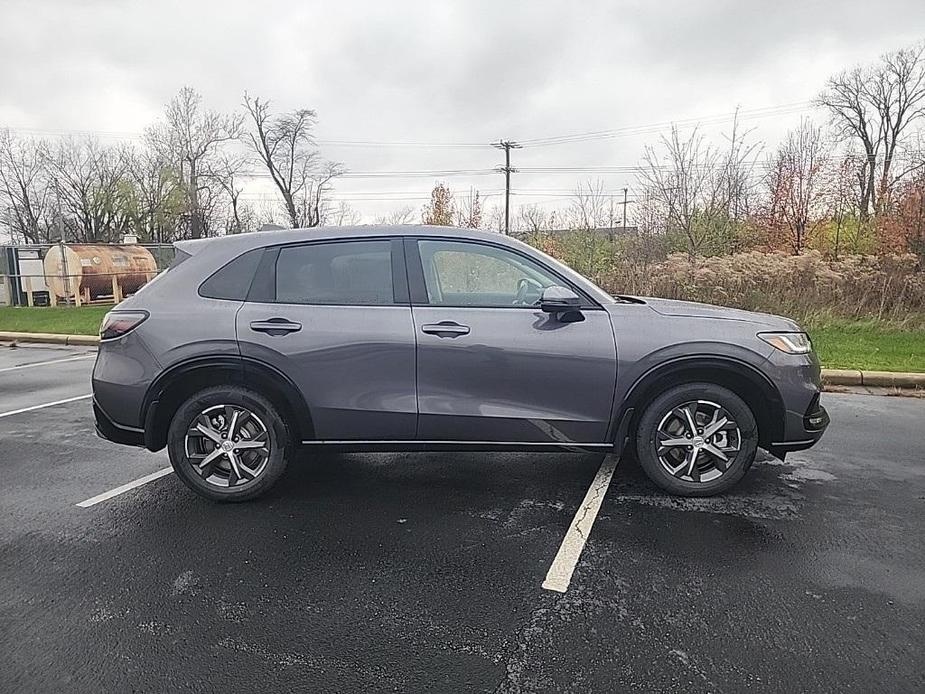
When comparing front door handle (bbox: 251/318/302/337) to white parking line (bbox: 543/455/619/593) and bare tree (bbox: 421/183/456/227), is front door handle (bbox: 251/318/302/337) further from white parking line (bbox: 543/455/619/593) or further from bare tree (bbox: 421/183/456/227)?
bare tree (bbox: 421/183/456/227)

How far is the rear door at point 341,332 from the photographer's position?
3678 millimetres

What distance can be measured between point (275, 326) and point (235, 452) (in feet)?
2.77

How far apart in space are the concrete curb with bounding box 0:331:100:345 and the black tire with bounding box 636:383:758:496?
1176cm

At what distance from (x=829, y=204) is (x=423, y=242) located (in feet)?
53.2

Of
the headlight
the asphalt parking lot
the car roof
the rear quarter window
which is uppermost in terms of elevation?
the car roof

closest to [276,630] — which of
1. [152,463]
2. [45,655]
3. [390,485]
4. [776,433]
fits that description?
[45,655]

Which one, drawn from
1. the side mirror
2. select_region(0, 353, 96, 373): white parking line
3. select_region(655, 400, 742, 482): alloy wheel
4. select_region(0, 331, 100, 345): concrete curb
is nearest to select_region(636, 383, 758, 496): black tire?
select_region(655, 400, 742, 482): alloy wheel

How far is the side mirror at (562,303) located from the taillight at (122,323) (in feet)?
8.08

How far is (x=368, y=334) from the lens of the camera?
3.67 metres

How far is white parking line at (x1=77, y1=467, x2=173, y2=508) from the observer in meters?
3.99

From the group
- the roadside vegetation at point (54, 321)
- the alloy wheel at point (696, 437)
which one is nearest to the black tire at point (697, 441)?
the alloy wheel at point (696, 437)

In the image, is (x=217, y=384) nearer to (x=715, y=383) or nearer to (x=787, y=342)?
(x=715, y=383)

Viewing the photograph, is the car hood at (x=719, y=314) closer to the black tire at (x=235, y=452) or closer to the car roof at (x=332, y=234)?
the car roof at (x=332, y=234)

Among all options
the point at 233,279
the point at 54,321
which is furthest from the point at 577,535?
the point at 54,321
